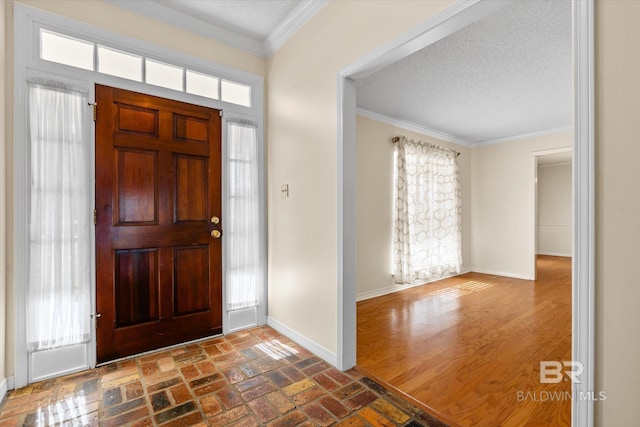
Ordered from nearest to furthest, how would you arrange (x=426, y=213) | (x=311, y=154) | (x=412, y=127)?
1. (x=311, y=154)
2. (x=412, y=127)
3. (x=426, y=213)

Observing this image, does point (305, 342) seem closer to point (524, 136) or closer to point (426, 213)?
point (426, 213)

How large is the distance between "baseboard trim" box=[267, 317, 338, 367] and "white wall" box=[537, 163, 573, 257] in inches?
344

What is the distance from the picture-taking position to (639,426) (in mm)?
1040

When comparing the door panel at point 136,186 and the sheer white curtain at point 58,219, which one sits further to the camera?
the door panel at point 136,186

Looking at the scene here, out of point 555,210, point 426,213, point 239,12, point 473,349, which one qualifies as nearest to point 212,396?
point 473,349

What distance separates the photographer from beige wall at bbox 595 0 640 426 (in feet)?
3.43

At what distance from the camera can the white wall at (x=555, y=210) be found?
798 cm

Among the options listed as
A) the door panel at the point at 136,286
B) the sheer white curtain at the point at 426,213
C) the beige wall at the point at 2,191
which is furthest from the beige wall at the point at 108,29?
the sheer white curtain at the point at 426,213

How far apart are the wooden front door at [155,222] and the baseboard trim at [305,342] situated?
56 centimetres

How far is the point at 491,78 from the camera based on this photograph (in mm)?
3139

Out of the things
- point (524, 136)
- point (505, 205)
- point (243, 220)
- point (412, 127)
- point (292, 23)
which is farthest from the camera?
point (505, 205)

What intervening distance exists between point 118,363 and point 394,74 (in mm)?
3681

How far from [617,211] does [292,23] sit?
270 cm

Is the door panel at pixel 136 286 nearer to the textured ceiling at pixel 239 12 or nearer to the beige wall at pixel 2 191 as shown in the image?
the beige wall at pixel 2 191
